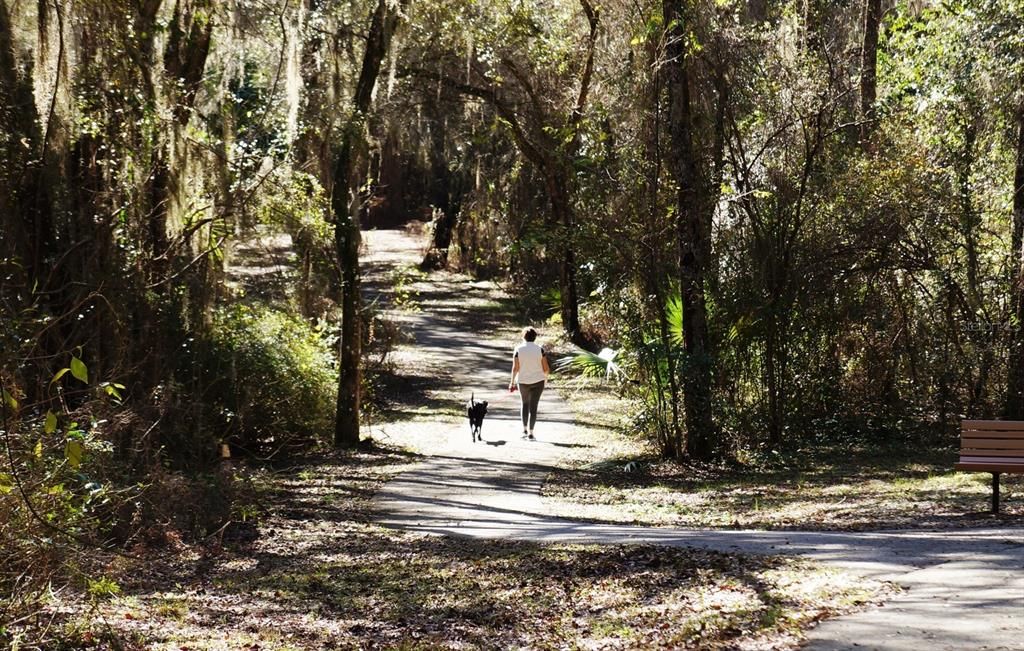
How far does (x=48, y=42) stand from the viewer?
1073 centimetres

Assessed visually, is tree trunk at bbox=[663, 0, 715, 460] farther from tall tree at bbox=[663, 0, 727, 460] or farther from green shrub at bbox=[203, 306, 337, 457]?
green shrub at bbox=[203, 306, 337, 457]

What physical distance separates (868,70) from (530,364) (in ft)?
22.4

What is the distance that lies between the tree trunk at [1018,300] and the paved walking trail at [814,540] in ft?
20.8

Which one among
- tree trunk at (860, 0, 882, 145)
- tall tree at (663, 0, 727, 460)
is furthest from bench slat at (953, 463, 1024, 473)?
tree trunk at (860, 0, 882, 145)

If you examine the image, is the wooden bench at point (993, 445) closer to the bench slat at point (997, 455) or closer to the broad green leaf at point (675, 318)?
the bench slat at point (997, 455)

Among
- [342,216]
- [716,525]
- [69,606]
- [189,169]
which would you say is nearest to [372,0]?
[342,216]

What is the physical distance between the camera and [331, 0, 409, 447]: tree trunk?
52.4 ft

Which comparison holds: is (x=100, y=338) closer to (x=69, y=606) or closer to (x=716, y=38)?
(x=69, y=606)

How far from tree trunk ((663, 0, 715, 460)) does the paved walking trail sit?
2249 millimetres

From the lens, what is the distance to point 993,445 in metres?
10.7

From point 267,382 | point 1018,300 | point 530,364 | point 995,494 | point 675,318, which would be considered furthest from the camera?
point 530,364

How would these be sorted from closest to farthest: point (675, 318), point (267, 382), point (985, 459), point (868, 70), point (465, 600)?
point (465, 600)
point (985, 459)
point (267, 382)
point (675, 318)
point (868, 70)

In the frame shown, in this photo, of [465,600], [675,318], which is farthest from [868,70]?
[465,600]

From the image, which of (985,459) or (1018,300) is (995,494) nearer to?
(985,459)
